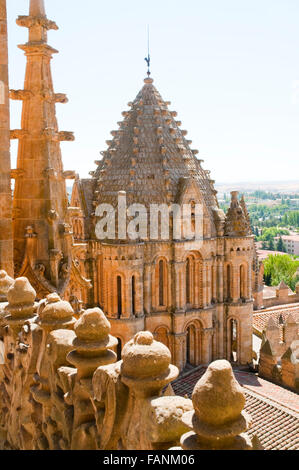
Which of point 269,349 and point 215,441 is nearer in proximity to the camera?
point 215,441

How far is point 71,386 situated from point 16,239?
607 centimetres

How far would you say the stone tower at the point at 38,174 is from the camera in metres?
11.0

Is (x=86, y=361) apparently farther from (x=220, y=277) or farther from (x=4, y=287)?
(x=220, y=277)

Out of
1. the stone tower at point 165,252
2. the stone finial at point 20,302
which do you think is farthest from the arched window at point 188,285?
the stone finial at point 20,302

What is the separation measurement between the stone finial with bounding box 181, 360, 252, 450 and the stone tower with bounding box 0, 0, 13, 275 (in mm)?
7318

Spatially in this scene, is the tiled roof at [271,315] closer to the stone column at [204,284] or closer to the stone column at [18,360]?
the stone column at [204,284]

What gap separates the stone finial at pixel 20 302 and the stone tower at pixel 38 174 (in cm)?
310

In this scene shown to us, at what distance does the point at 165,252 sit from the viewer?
27.5 meters

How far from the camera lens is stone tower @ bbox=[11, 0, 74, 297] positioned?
11.0 meters

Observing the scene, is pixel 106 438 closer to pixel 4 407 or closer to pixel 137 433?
pixel 137 433

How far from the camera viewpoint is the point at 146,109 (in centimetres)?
2997

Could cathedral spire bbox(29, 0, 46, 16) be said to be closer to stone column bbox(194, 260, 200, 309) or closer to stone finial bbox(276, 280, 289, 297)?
stone column bbox(194, 260, 200, 309)
